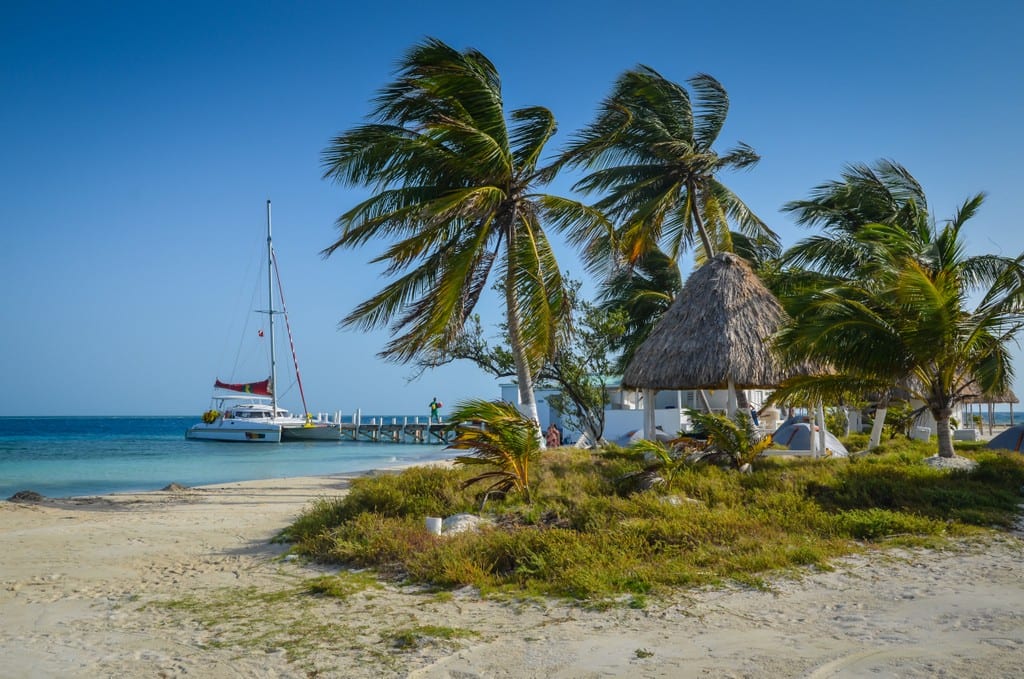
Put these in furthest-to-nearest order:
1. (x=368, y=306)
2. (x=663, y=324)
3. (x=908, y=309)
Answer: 1. (x=663, y=324)
2. (x=368, y=306)
3. (x=908, y=309)

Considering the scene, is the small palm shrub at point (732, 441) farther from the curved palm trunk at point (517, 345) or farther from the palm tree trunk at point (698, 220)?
the palm tree trunk at point (698, 220)

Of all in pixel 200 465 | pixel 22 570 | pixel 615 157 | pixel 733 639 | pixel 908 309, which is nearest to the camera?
pixel 733 639

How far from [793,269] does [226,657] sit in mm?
16992

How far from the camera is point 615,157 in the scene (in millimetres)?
18953

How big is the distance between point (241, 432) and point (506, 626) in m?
45.4

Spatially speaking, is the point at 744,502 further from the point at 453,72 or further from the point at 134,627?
the point at 453,72

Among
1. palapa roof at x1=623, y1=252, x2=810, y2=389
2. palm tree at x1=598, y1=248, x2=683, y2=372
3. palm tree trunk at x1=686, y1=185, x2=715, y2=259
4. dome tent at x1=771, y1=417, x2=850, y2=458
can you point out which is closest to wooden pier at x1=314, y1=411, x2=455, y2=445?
palm tree at x1=598, y1=248, x2=683, y2=372

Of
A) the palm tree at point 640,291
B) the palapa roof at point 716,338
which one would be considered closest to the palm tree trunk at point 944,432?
the palapa roof at point 716,338

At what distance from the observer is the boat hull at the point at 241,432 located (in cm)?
4694

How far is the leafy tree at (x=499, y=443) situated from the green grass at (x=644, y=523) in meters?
0.26

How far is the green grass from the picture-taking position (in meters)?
7.10

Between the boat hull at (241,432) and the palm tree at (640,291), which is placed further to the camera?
the boat hull at (241,432)

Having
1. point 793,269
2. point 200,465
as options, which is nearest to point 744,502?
point 793,269

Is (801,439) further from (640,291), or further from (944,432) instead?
(640,291)
